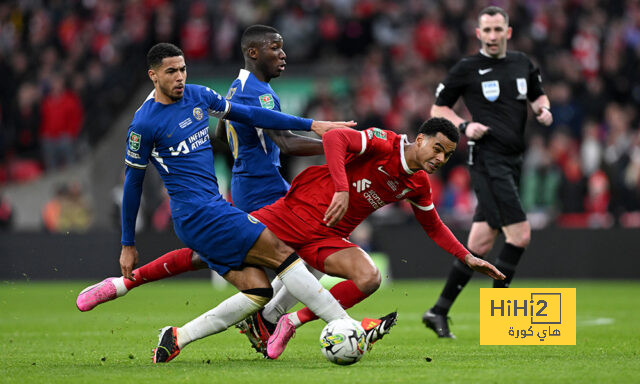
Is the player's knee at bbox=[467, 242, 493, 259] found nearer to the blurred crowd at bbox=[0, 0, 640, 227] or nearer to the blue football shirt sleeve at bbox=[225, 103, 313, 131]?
the blue football shirt sleeve at bbox=[225, 103, 313, 131]

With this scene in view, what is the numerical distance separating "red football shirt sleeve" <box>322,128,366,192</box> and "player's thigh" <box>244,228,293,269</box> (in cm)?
55

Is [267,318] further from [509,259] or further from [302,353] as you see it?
[509,259]

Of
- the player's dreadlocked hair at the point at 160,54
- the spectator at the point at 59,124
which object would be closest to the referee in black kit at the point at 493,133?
the player's dreadlocked hair at the point at 160,54

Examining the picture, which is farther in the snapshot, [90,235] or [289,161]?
[289,161]

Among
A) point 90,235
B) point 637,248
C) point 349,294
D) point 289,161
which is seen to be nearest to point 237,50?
point 289,161

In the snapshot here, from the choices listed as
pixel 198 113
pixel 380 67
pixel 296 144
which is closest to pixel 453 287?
pixel 296 144

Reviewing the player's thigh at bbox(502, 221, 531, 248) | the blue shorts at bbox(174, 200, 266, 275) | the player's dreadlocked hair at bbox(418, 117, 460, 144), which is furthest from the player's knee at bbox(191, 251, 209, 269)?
the player's thigh at bbox(502, 221, 531, 248)

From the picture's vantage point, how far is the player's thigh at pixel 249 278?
21.7ft

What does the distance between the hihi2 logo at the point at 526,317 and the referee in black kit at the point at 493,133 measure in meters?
1.33

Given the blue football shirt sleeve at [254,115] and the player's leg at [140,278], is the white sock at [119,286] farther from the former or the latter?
the blue football shirt sleeve at [254,115]

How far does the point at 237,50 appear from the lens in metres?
20.0

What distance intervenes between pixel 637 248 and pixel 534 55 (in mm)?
4430

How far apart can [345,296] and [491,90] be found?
8.59ft

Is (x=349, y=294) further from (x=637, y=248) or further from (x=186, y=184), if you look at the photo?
(x=637, y=248)
